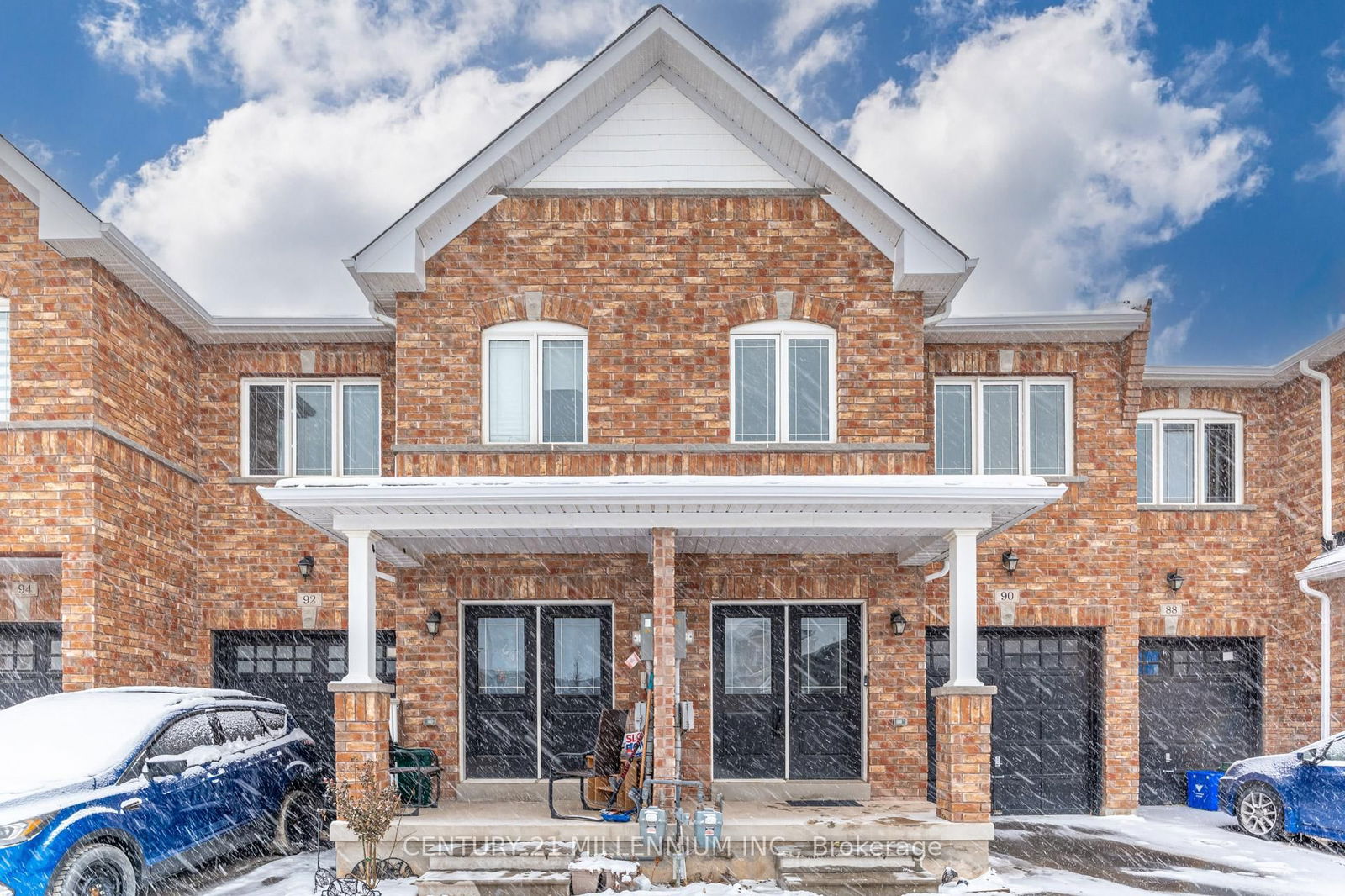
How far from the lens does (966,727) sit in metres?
10.0

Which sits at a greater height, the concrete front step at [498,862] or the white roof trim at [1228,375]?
the white roof trim at [1228,375]

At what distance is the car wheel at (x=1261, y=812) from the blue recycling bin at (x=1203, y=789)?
4.87 feet

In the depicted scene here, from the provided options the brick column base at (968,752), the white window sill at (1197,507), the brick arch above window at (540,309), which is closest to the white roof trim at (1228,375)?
the white window sill at (1197,507)

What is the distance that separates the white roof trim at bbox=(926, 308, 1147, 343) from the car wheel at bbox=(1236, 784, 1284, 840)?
17.0 ft

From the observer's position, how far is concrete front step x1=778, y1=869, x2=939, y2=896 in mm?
9375

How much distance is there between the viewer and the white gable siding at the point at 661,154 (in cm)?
1218

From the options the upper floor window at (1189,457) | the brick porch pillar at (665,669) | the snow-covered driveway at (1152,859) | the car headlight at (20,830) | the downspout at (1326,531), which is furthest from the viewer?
the upper floor window at (1189,457)

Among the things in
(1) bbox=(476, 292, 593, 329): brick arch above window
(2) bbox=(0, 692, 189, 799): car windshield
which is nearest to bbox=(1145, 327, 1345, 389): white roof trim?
(1) bbox=(476, 292, 593, 329): brick arch above window

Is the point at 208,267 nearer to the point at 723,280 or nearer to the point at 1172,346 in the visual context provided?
the point at 723,280

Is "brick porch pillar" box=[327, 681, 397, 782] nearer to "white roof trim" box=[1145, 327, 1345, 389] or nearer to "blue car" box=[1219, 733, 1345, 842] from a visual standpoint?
"blue car" box=[1219, 733, 1345, 842]

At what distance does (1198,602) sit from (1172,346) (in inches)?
2395

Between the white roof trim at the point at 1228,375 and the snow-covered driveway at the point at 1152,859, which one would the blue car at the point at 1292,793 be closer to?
the snow-covered driveway at the point at 1152,859

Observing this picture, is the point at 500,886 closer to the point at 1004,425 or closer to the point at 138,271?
the point at 138,271

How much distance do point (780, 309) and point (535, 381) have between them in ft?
8.78
